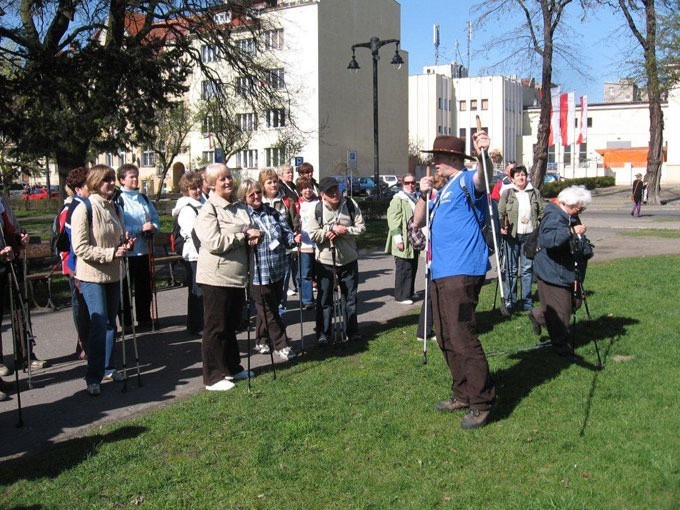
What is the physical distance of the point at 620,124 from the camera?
78188 millimetres

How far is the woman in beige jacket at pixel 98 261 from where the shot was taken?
6355 mm

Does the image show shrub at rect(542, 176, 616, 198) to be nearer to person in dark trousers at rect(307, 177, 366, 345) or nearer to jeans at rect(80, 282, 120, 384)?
person in dark trousers at rect(307, 177, 366, 345)

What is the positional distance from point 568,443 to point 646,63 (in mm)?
32455

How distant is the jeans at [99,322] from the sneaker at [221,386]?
99 cm

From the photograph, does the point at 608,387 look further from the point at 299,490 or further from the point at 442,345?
the point at 299,490

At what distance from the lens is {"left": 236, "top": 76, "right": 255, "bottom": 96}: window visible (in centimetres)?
1725

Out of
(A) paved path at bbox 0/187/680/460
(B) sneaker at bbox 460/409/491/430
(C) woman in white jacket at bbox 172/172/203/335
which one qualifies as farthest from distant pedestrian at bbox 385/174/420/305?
(B) sneaker at bbox 460/409/491/430

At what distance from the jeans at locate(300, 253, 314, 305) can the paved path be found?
379 millimetres

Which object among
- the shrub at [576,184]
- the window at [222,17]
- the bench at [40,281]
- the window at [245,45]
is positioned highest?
the window at [222,17]

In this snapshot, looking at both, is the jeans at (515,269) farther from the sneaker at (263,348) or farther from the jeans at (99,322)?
the jeans at (99,322)

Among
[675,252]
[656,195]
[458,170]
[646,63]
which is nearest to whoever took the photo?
[458,170]

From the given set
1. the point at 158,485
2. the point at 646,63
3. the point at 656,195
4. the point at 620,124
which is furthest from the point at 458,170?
the point at 620,124

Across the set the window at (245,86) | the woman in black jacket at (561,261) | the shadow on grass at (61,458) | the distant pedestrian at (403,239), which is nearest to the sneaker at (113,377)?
the shadow on grass at (61,458)

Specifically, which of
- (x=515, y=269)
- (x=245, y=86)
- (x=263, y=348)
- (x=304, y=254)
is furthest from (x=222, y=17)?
(x=263, y=348)
